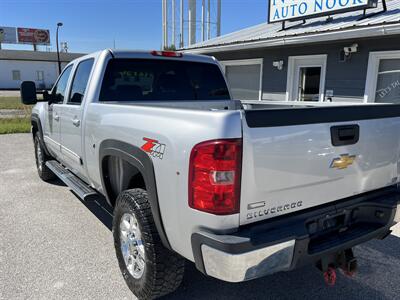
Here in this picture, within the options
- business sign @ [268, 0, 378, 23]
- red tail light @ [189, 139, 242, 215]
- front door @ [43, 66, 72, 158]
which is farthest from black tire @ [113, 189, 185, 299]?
business sign @ [268, 0, 378, 23]

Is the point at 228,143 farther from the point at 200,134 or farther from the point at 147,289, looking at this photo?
the point at 147,289

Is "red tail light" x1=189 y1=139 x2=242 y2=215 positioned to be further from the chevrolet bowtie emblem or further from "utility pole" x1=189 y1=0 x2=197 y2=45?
"utility pole" x1=189 y1=0 x2=197 y2=45

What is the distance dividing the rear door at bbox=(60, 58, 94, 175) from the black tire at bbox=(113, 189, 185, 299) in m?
1.32

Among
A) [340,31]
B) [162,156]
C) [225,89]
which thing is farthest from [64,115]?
[340,31]

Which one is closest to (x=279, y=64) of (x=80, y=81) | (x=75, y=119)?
(x=80, y=81)

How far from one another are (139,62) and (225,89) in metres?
1.16

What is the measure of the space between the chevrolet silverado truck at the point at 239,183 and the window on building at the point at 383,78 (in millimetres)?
5138

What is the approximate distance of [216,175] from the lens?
199 cm

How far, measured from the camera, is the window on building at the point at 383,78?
721 cm

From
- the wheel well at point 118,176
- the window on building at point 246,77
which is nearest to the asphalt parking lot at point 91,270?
the wheel well at point 118,176

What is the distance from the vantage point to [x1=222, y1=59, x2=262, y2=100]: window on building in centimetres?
1047

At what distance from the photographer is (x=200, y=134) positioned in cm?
202

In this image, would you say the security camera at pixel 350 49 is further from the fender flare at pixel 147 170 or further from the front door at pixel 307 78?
the fender flare at pixel 147 170

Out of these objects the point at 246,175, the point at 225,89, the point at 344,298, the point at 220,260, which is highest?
the point at 225,89
